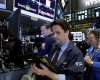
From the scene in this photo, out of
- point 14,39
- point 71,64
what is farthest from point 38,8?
point 71,64

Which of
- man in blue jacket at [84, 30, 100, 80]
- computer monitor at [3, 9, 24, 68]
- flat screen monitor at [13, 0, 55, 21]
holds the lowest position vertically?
man in blue jacket at [84, 30, 100, 80]

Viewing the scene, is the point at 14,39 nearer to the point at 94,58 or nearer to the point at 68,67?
the point at 68,67

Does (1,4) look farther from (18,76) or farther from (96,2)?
(96,2)

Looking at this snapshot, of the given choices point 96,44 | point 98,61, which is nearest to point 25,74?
point 98,61

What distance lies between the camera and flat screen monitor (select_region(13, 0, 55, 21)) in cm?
195

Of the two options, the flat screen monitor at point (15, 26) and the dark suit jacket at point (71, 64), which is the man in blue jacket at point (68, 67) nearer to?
the dark suit jacket at point (71, 64)

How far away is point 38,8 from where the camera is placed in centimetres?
232

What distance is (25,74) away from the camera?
1.68m

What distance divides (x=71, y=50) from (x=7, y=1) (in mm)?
1139

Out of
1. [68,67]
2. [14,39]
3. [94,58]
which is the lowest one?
[94,58]

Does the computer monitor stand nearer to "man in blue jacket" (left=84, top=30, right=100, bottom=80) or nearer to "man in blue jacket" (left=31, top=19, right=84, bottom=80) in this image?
"man in blue jacket" (left=31, top=19, right=84, bottom=80)

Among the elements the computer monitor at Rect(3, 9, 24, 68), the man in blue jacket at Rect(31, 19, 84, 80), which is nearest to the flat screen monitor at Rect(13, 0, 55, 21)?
the computer monitor at Rect(3, 9, 24, 68)

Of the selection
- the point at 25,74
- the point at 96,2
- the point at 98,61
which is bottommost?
the point at 25,74

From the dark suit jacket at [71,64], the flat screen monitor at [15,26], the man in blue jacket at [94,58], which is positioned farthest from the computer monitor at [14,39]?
the man in blue jacket at [94,58]
